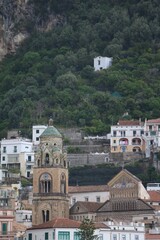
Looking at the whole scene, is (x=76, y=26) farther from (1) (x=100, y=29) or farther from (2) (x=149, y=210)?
(2) (x=149, y=210)

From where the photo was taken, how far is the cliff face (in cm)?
19688

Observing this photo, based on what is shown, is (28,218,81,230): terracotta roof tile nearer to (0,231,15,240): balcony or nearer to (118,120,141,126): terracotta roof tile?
(0,231,15,240): balcony

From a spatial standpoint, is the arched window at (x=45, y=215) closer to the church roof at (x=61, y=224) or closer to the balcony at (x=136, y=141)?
the church roof at (x=61, y=224)

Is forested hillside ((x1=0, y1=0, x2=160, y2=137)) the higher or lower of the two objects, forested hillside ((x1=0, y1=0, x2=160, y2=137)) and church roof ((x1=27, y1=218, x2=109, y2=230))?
the higher

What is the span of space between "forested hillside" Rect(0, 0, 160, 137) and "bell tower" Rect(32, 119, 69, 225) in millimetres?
40491

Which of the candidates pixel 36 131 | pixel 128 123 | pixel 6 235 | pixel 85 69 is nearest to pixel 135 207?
pixel 6 235

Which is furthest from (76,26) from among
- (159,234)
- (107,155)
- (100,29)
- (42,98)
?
(159,234)

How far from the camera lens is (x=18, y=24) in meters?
197

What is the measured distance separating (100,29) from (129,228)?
70.8 meters

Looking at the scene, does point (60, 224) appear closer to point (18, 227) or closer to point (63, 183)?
point (18, 227)

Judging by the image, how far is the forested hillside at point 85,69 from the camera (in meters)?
174

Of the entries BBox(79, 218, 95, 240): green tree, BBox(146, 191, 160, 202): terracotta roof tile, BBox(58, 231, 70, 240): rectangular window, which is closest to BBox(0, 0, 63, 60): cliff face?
BBox(146, 191, 160, 202): terracotta roof tile

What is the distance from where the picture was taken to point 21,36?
645ft

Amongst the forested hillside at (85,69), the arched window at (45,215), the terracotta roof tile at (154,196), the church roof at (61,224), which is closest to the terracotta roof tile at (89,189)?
the terracotta roof tile at (154,196)
